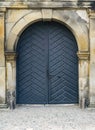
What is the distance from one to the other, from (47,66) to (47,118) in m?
2.10

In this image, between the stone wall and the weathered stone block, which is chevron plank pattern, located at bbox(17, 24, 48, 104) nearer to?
the stone wall

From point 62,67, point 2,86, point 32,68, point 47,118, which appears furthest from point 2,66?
point 47,118

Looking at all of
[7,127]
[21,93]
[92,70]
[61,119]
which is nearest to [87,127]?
[61,119]

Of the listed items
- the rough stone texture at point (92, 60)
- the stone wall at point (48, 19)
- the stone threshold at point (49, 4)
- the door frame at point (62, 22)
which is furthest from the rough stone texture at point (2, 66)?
the rough stone texture at point (92, 60)

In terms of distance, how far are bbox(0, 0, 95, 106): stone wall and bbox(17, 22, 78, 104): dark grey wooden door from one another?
0.46 metres

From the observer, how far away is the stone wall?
9664 mm

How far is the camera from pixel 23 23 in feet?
31.9

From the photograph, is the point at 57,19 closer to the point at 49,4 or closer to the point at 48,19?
the point at 48,19

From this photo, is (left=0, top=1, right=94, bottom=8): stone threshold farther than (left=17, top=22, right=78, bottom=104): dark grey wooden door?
No

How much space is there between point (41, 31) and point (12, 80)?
1662mm

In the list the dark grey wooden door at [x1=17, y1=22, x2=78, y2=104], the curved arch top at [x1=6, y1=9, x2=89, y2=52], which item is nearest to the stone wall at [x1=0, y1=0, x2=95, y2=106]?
the curved arch top at [x1=6, y1=9, x2=89, y2=52]

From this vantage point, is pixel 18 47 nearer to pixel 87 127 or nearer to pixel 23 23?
pixel 23 23

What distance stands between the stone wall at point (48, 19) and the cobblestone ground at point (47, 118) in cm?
61

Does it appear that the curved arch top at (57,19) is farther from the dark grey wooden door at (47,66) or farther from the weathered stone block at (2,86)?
the weathered stone block at (2,86)
